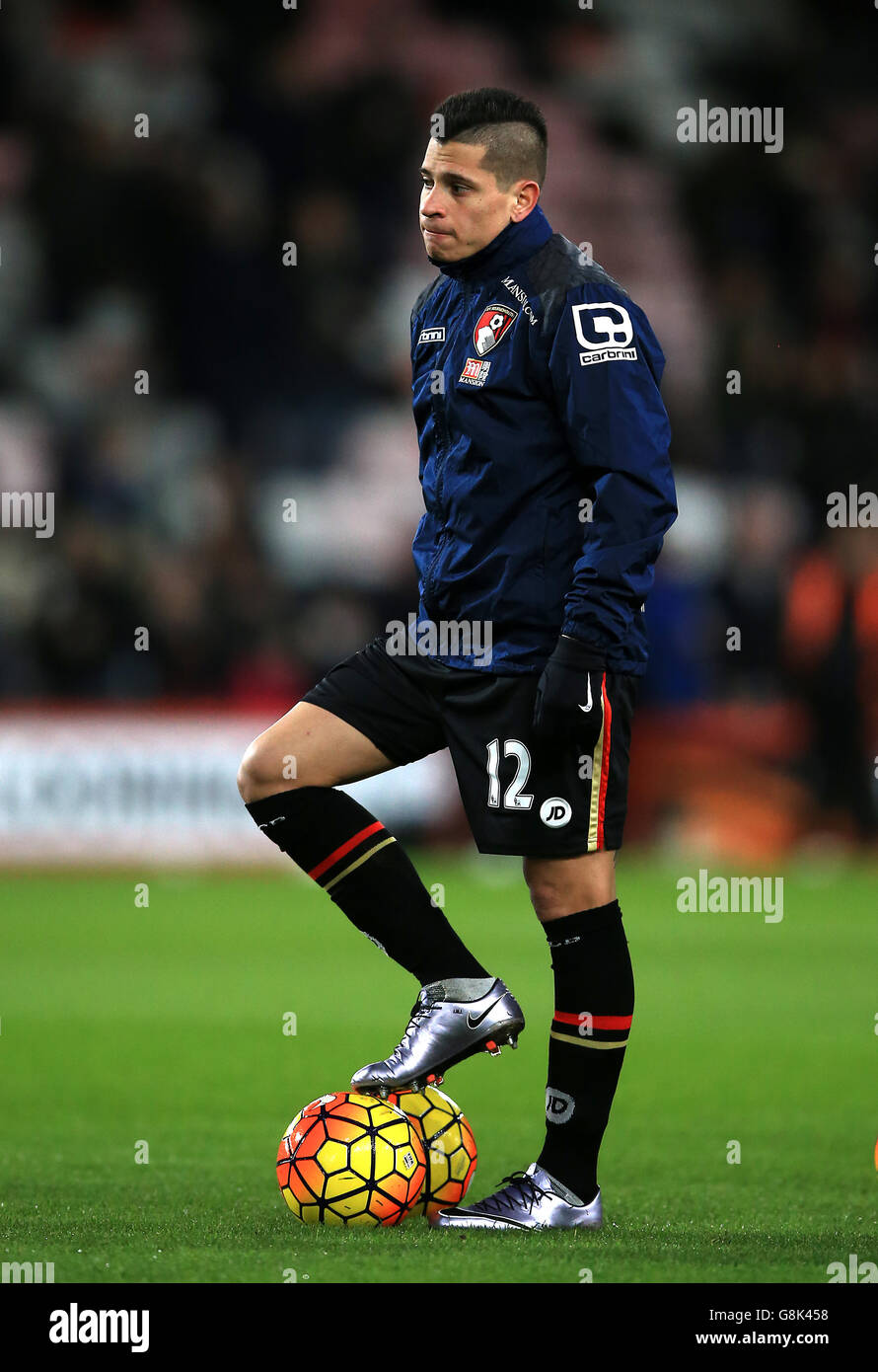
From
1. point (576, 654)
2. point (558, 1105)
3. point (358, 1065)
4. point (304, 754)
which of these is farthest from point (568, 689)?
point (358, 1065)

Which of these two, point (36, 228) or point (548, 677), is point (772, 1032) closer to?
point (548, 677)

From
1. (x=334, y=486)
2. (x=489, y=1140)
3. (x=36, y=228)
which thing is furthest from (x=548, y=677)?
(x=36, y=228)

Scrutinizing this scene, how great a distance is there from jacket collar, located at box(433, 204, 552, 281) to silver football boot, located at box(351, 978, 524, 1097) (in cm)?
158

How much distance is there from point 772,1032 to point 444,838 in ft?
18.1

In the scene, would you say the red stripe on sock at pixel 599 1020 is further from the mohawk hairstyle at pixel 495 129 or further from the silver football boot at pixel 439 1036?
the mohawk hairstyle at pixel 495 129

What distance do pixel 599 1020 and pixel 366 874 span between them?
616 mm

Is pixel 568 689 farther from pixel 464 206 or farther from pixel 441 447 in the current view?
pixel 464 206

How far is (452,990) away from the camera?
4.38 m

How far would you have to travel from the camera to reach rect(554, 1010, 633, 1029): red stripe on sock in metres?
4.33

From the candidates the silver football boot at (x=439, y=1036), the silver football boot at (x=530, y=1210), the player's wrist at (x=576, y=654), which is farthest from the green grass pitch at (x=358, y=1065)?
the player's wrist at (x=576, y=654)

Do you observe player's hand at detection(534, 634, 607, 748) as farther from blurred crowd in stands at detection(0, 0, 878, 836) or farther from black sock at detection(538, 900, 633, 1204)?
blurred crowd in stands at detection(0, 0, 878, 836)

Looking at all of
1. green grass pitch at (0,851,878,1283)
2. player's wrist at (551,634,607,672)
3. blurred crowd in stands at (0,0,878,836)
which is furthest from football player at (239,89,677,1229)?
blurred crowd in stands at (0,0,878,836)

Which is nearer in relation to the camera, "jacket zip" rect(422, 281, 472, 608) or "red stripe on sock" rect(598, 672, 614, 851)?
"red stripe on sock" rect(598, 672, 614, 851)

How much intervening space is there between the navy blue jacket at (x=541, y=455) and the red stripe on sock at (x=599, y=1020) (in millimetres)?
754
